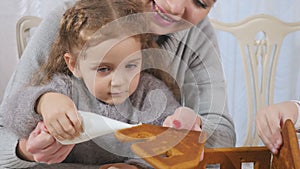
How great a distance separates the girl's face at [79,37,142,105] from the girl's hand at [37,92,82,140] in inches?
1.6

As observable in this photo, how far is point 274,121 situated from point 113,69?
0.84 ft

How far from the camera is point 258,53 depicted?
41.1 inches

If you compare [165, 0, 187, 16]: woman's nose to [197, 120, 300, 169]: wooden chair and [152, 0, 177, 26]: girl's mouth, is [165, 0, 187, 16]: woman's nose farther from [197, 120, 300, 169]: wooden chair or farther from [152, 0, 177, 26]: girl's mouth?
[197, 120, 300, 169]: wooden chair

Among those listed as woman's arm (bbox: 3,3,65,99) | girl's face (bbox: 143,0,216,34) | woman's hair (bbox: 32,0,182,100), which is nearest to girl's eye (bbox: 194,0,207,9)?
girl's face (bbox: 143,0,216,34)

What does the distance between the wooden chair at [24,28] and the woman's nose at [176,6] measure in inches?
10.1

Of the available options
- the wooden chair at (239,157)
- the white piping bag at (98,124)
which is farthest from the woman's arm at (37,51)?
the wooden chair at (239,157)

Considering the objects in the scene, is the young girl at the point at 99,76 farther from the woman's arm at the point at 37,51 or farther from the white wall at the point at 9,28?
the white wall at the point at 9,28

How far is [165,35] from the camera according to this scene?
0.76 meters

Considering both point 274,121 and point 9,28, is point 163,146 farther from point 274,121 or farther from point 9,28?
point 9,28

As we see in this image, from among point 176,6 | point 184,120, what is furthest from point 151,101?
point 176,6

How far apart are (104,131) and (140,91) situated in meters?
0.08

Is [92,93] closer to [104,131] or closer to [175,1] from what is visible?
[104,131]

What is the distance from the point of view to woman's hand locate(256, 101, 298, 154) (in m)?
0.73

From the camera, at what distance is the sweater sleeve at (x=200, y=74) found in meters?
0.76
